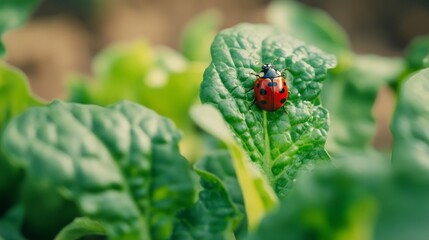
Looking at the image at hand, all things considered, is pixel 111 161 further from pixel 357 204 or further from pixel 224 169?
pixel 357 204

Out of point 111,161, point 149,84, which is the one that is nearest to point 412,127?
point 111,161

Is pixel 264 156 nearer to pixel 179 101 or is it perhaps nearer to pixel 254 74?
pixel 254 74

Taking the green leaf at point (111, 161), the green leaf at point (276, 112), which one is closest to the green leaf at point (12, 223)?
the green leaf at point (111, 161)

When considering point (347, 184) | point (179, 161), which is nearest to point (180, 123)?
point (179, 161)

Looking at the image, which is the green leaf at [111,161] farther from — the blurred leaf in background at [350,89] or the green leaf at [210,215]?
the blurred leaf in background at [350,89]

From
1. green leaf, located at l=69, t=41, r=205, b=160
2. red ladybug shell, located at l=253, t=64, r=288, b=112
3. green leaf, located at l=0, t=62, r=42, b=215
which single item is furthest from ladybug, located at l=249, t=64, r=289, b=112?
green leaf, located at l=69, t=41, r=205, b=160

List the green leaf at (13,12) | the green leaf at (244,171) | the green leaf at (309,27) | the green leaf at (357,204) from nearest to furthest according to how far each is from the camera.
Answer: the green leaf at (357,204), the green leaf at (244,171), the green leaf at (13,12), the green leaf at (309,27)

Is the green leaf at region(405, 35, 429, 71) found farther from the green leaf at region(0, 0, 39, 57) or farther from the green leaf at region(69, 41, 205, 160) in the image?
the green leaf at region(0, 0, 39, 57)
